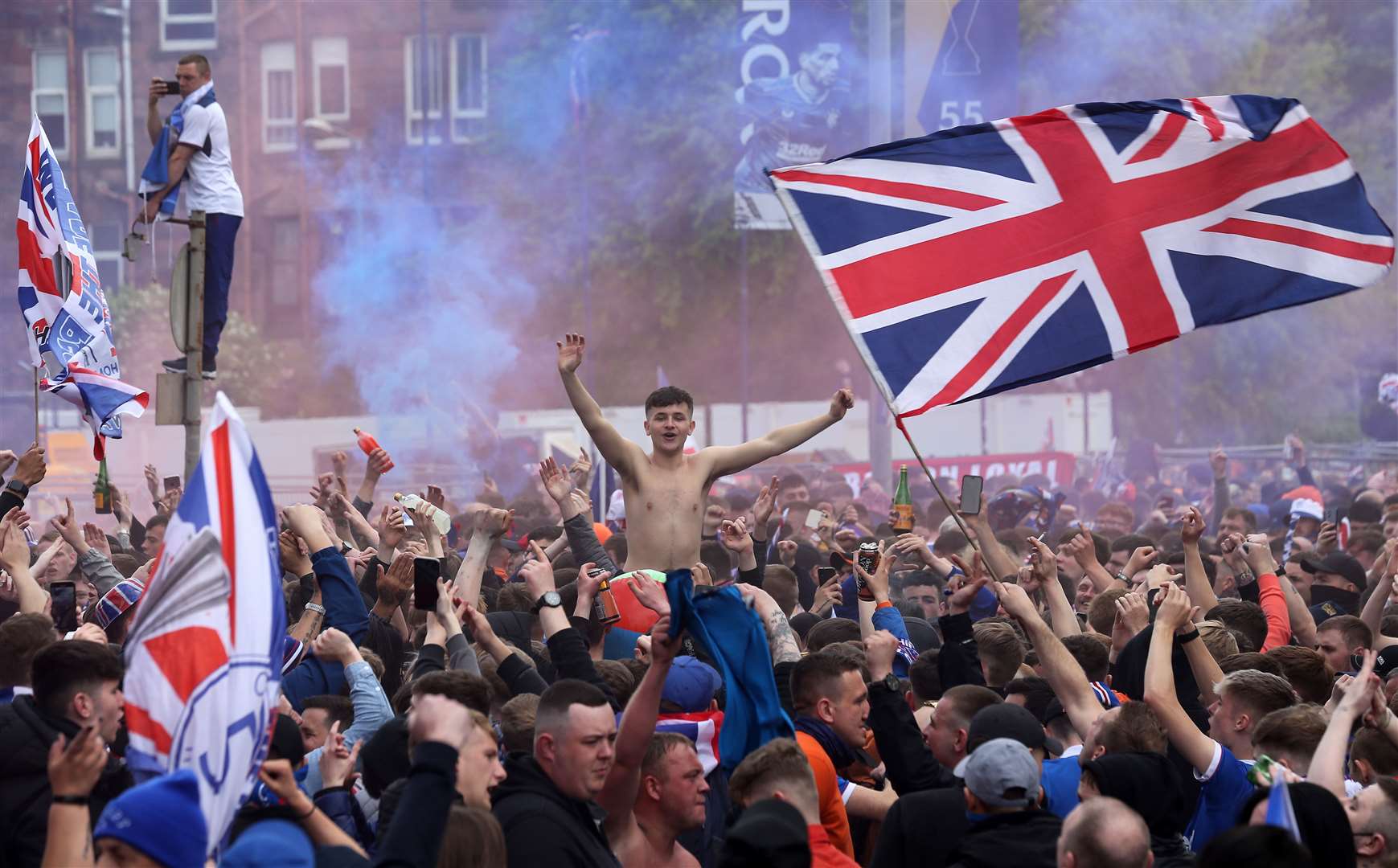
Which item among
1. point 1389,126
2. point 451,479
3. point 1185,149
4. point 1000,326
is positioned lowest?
point 451,479

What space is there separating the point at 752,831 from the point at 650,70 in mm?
43550

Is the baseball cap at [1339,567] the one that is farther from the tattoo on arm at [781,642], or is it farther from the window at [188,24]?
the window at [188,24]

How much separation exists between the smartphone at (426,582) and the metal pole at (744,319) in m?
34.5

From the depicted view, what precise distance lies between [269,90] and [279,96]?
0.34m

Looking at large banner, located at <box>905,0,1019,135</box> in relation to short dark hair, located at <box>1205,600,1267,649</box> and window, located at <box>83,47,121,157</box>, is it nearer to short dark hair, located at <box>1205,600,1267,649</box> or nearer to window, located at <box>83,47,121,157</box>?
short dark hair, located at <box>1205,600,1267,649</box>

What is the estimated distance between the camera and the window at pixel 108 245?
50.4 meters

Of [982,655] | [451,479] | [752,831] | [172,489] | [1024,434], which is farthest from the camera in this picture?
[1024,434]

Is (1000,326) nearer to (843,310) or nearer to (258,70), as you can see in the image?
(843,310)

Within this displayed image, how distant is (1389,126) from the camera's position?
4806 cm

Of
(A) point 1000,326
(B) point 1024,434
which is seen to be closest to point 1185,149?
(A) point 1000,326

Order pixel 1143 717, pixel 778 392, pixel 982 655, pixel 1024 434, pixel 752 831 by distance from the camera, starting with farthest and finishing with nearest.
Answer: pixel 778 392 → pixel 1024 434 → pixel 982 655 → pixel 1143 717 → pixel 752 831

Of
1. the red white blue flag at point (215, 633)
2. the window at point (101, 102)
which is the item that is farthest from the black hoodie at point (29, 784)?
the window at point (101, 102)

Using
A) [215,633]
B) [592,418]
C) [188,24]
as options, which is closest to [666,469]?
[592,418]

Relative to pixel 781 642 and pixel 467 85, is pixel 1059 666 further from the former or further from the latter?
pixel 467 85
